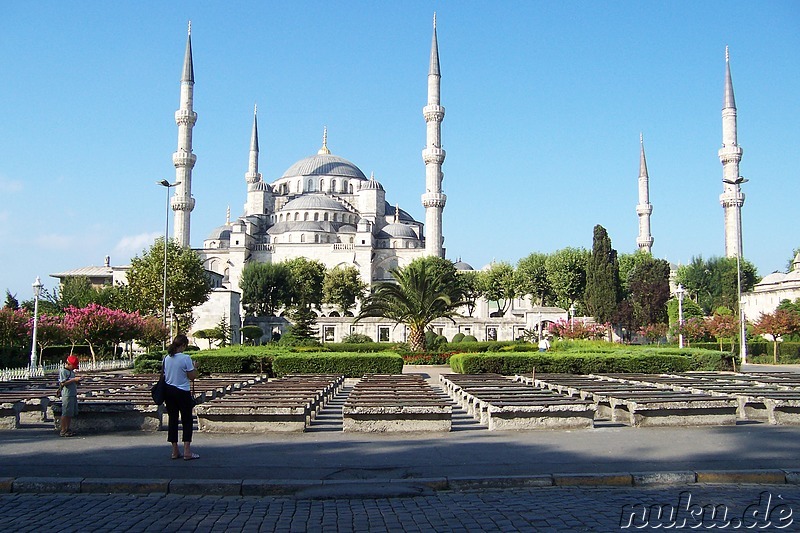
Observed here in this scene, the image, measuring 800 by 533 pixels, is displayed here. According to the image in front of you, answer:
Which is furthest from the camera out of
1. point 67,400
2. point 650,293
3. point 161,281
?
point 650,293

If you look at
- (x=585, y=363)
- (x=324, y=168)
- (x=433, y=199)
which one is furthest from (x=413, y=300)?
(x=324, y=168)

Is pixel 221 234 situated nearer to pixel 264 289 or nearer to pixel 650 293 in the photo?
pixel 264 289

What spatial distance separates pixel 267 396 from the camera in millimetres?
10656

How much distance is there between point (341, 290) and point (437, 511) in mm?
52884

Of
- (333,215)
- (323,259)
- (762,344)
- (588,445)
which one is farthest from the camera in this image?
(333,215)

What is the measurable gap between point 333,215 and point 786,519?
71043 millimetres

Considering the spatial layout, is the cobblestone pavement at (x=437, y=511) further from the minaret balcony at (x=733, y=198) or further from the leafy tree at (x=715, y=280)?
the minaret balcony at (x=733, y=198)

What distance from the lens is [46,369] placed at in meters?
24.3

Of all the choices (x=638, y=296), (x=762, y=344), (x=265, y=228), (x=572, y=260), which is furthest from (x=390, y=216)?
(x=762, y=344)

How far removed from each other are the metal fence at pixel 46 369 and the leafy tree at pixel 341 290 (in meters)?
27.7

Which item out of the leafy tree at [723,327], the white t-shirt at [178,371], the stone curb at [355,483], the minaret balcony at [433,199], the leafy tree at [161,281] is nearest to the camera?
the stone curb at [355,483]

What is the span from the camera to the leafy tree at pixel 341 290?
58156 mm

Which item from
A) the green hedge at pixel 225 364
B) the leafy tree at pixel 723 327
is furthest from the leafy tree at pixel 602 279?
the green hedge at pixel 225 364

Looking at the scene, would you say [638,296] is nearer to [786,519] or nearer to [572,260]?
[572,260]
